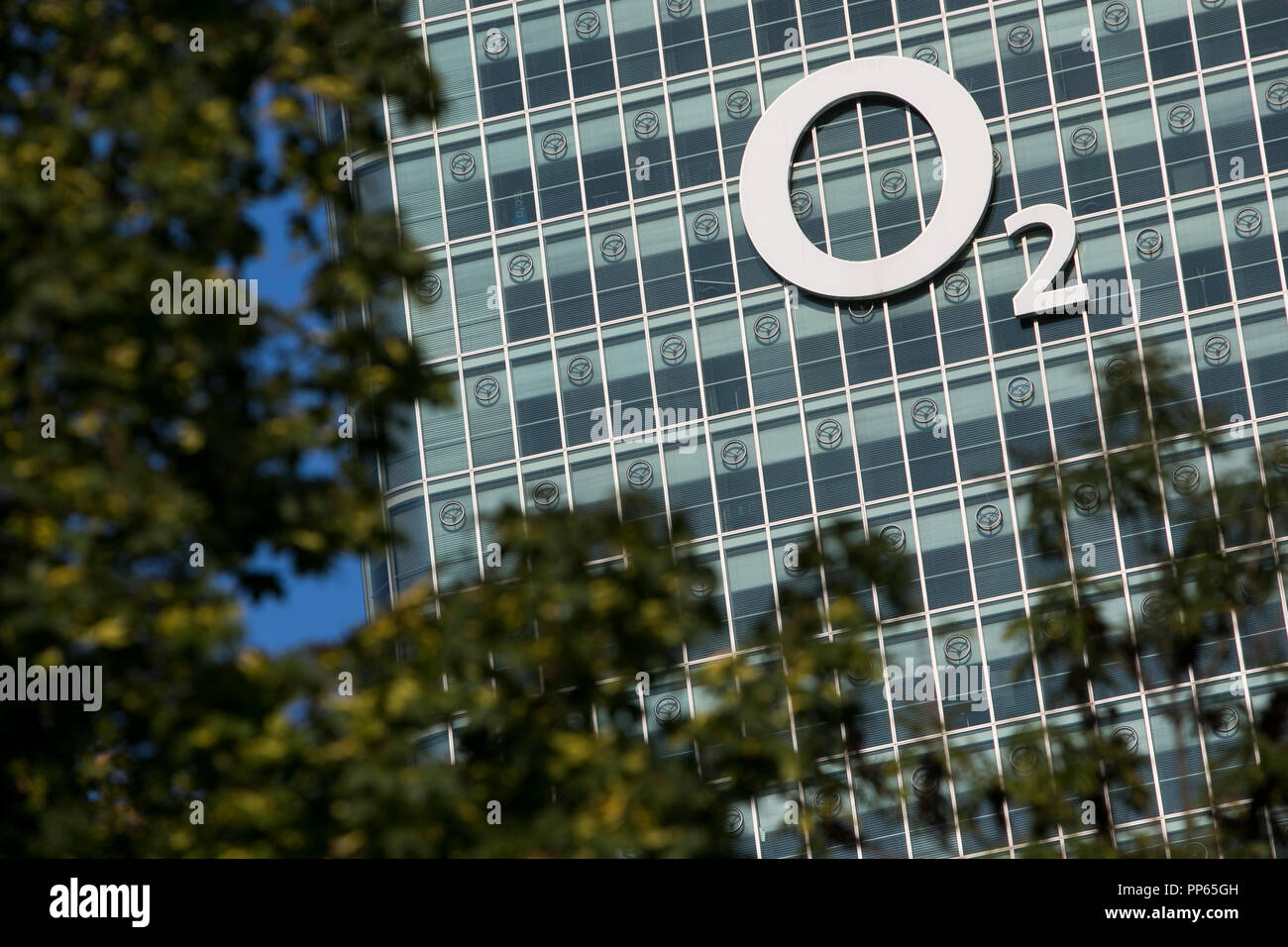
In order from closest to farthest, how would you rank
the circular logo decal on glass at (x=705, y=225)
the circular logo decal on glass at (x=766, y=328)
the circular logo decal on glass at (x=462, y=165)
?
the circular logo decal on glass at (x=766, y=328), the circular logo decal on glass at (x=705, y=225), the circular logo decal on glass at (x=462, y=165)

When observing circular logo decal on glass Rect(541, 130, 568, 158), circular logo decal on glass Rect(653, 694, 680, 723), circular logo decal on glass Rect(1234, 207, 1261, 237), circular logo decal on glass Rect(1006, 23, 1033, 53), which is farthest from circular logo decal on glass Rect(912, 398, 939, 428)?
circular logo decal on glass Rect(541, 130, 568, 158)

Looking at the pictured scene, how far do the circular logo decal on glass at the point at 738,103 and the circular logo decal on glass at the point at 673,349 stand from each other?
901 centimetres


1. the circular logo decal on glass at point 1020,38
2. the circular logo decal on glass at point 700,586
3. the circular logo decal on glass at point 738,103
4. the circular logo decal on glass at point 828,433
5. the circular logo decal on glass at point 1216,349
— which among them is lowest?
the circular logo decal on glass at point 700,586

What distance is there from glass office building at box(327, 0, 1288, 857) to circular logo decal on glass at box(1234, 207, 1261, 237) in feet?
0.44

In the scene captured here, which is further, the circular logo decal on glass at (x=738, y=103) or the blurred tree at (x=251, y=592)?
the circular logo decal on glass at (x=738, y=103)

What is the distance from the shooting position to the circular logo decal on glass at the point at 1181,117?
7506cm

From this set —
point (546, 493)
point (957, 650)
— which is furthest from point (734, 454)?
point (957, 650)

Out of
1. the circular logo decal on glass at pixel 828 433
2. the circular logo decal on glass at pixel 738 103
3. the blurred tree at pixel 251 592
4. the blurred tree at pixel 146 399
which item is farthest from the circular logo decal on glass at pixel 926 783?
the circular logo decal on glass at pixel 738 103

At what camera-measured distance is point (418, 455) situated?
77.3 metres

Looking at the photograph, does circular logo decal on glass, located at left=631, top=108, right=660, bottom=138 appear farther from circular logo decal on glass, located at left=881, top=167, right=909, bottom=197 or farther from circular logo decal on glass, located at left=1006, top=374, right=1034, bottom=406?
circular logo decal on glass, located at left=1006, top=374, right=1034, bottom=406

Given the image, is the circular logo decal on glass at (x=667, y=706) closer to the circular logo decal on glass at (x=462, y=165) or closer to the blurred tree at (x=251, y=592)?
the circular logo decal on glass at (x=462, y=165)

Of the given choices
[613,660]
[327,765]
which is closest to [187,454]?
[327,765]

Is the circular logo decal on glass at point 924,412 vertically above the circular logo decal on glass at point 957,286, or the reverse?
the circular logo decal on glass at point 957,286
